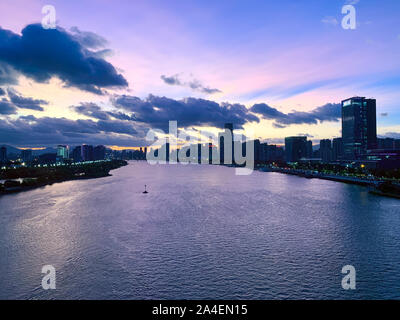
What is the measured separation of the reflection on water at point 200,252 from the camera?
2017 centimetres

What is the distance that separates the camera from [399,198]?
6281 cm

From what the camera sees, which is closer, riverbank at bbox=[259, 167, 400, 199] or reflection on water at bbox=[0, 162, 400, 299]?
reflection on water at bbox=[0, 162, 400, 299]

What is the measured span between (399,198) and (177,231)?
186 feet

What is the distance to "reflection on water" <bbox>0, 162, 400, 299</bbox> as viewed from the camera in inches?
794

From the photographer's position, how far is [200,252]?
90.5 feet

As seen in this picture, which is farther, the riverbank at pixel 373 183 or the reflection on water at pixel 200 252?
the riverbank at pixel 373 183

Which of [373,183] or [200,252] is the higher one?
[373,183]

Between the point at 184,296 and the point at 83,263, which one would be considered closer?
A: the point at 184,296

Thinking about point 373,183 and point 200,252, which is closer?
point 200,252

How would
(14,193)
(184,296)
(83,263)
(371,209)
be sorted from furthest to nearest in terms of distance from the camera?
1. (14,193)
2. (371,209)
3. (83,263)
4. (184,296)

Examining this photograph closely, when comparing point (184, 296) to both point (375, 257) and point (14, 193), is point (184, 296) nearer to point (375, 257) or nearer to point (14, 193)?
point (375, 257)
